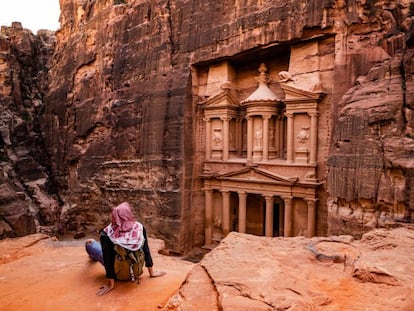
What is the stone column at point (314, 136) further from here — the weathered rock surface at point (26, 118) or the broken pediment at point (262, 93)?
the weathered rock surface at point (26, 118)

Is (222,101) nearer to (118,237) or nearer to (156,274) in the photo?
(156,274)

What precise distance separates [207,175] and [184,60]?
526 cm

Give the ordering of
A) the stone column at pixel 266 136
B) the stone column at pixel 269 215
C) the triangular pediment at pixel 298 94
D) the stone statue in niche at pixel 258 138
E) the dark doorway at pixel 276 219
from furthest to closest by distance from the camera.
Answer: the dark doorway at pixel 276 219
the stone statue in niche at pixel 258 138
the stone column at pixel 266 136
the stone column at pixel 269 215
the triangular pediment at pixel 298 94

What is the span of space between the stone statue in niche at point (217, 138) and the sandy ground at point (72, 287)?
868 cm

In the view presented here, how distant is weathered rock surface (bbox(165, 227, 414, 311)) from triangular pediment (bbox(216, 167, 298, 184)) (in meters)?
7.86

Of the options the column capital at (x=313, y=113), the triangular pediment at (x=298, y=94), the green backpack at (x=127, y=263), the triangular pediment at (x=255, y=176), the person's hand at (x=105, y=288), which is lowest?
the person's hand at (x=105, y=288)

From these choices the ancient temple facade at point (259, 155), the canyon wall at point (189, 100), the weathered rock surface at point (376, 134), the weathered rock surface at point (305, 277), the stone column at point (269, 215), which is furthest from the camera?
the stone column at point (269, 215)

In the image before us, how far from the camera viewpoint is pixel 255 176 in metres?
12.9

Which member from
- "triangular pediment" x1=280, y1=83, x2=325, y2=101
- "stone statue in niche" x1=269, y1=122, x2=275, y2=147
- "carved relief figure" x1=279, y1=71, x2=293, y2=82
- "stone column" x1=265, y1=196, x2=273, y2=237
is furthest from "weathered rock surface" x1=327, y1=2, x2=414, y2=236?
"stone statue in niche" x1=269, y1=122, x2=275, y2=147

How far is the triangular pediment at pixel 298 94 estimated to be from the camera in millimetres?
11328

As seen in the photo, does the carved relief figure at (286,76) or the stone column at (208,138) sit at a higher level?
the carved relief figure at (286,76)

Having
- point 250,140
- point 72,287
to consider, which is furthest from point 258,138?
point 72,287

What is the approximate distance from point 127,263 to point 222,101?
1068 centimetres

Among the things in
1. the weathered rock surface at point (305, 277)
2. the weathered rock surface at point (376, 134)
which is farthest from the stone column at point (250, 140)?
the weathered rock surface at point (305, 277)
